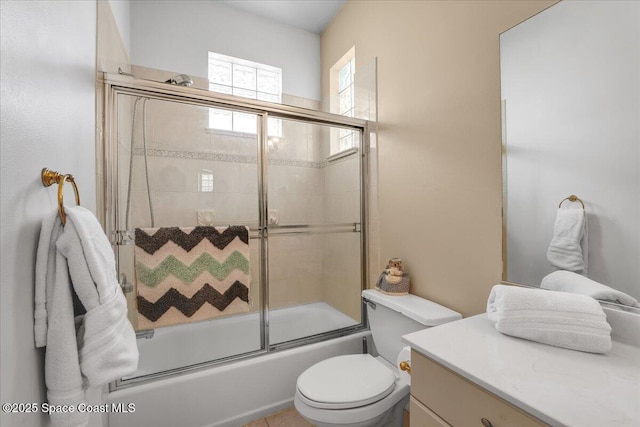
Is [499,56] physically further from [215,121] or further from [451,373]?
[215,121]

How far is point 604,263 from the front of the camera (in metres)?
0.84

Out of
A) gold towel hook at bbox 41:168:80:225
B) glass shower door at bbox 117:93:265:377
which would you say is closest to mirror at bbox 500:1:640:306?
glass shower door at bbox 117:93:265:377

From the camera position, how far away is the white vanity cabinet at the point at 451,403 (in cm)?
60

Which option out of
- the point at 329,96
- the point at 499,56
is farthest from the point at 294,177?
the point at 499,56

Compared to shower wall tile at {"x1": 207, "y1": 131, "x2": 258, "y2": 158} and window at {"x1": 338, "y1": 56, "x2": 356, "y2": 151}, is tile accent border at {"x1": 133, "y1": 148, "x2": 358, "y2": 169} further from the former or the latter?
window at {"x1": 338, "y1": 56, "x2": 356, "y2": 151}

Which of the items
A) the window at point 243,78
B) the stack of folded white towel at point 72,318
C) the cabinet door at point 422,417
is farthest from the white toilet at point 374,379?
the window at point 243,78

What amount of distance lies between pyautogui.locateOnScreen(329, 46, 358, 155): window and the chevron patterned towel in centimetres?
96

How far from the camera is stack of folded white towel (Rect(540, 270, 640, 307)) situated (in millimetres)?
812

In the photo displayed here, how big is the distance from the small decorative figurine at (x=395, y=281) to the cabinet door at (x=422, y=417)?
745 millimetres

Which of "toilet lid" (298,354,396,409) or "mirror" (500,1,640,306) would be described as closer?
"mirror" (500,1,640,306)

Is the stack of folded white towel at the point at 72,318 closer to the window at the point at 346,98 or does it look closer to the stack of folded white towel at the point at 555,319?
the stack of folded white towel at the point at 555,319

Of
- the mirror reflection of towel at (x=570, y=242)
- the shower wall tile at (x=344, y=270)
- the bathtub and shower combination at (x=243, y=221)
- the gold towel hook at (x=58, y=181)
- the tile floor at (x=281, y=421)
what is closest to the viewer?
the gold towel hook at (x=58, y=181)

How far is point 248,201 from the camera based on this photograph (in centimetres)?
170

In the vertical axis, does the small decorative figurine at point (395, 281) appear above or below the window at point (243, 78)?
below
